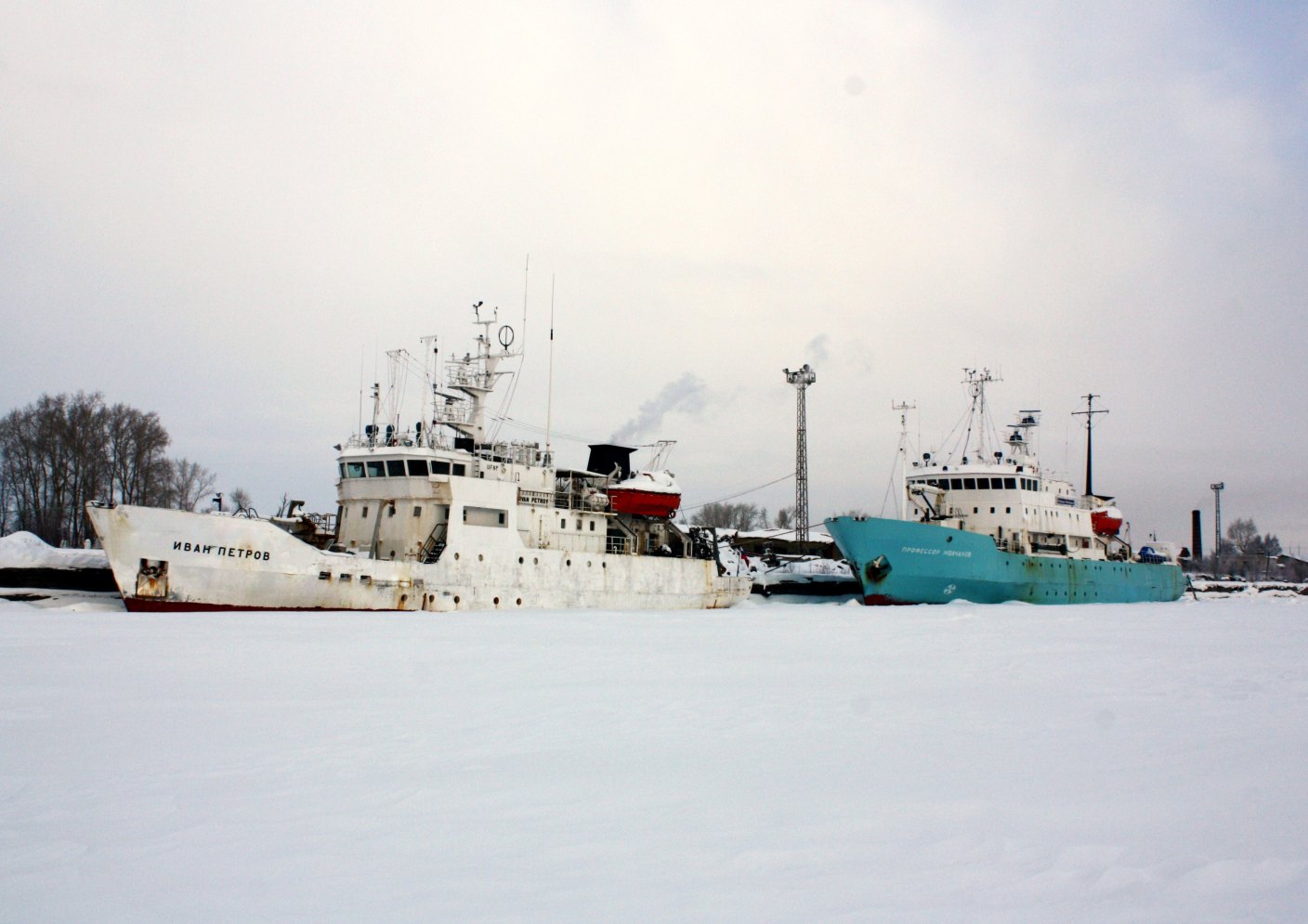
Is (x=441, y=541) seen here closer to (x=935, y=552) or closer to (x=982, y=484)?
(x=935, y=552)

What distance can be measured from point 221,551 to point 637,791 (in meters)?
19.2

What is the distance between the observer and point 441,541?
2625cm

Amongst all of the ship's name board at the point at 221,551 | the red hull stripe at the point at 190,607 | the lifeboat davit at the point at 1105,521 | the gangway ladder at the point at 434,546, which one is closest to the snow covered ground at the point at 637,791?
the red hull stripe at the point at 190,607

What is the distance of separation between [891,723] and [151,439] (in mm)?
48191

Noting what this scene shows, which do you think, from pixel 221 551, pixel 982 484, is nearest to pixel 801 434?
pixel 982 484

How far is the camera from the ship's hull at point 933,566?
113 feet

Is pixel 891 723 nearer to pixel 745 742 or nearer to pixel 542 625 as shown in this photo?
pixel 745 742

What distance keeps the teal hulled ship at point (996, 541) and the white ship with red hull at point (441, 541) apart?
6.43m

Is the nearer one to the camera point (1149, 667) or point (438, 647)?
point (1149, 667)

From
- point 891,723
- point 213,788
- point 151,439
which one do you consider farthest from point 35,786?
point 151,439

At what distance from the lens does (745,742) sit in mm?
8086

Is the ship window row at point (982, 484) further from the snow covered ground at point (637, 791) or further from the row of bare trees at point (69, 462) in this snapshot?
the row of bare trees at point (69, 462)

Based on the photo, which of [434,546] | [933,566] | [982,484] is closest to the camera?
[434,546]

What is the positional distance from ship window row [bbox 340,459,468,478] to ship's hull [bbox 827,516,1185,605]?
1651 centimetres
